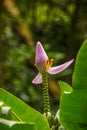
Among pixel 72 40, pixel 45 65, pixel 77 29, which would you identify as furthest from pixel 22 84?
pixel 45 65

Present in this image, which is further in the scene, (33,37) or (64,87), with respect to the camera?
(33,37)

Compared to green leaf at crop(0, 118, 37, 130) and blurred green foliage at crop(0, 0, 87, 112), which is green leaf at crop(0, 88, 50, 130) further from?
blurred green foliage at crop(0, 0, 87, 112)

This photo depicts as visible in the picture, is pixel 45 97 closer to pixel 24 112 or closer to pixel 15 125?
pixel 24 112

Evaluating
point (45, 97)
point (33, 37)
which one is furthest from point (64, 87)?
point (33, 37)

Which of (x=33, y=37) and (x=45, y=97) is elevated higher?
(x=33, y=37)

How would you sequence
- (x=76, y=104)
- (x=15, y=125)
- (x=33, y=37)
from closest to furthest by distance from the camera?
(x=15, y=125) < (x=76, y=104) < (x=33, y=37)

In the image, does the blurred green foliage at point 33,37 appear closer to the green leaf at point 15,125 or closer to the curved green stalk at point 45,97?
the curved green stalk at point 45,97
